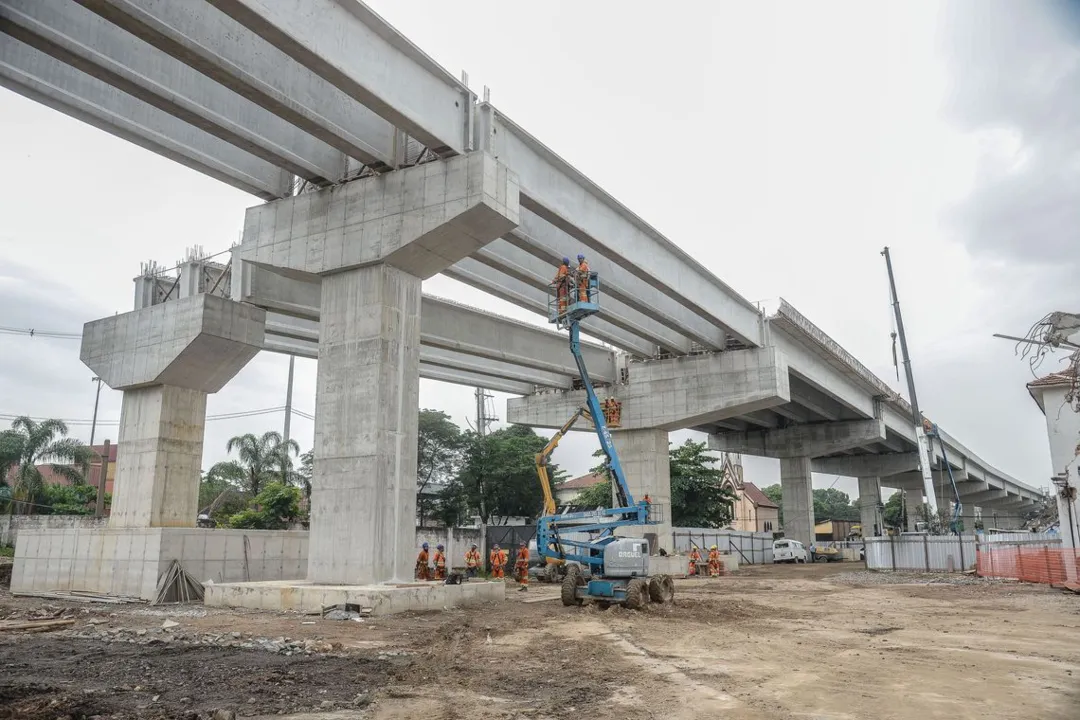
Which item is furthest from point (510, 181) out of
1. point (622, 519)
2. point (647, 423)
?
point (647, 423)

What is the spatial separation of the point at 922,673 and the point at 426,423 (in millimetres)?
45196

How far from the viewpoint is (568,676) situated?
9414mm

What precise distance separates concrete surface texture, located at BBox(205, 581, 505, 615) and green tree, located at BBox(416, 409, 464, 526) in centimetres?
3483

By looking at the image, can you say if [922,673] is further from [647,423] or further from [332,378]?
[647,423]

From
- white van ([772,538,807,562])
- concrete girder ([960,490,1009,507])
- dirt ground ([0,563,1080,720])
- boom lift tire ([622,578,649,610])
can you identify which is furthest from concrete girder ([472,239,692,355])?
concrete girder ([960,490,1009,507])

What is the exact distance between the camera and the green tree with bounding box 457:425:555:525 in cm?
5034

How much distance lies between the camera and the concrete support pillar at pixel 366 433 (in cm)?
1675

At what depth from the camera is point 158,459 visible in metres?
21.8

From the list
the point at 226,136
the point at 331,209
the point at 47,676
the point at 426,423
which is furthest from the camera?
the point at 426,423

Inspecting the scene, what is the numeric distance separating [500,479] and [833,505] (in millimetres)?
114595

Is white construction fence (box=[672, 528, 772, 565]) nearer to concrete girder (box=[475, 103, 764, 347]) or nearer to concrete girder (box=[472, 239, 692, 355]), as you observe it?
concrete girder (box=[472, 239, 692, 355])

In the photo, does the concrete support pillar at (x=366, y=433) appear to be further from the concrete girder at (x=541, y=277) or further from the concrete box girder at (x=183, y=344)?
the concrete box girder at (x=183, y=344)

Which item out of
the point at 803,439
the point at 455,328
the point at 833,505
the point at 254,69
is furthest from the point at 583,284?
the point at 833,505

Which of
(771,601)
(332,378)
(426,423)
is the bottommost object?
(771,601)
